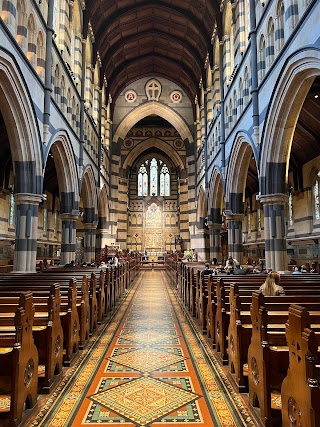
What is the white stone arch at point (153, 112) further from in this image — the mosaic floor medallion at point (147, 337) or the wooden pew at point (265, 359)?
the wooden pew at point (265, 359)

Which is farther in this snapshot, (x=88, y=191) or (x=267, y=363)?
(x=88, y=191)

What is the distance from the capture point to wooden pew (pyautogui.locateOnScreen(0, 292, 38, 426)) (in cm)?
345

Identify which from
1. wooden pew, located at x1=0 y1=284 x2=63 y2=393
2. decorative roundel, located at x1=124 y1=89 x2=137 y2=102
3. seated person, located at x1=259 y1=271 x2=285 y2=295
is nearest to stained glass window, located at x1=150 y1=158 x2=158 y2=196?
decorative roundel, located at x1=124 y1=89 x2=137 y2=102

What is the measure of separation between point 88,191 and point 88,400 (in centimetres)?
1892

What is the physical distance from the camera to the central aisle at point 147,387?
3.74 meters

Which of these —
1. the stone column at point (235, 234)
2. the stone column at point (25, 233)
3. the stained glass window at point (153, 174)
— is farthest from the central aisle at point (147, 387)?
the stained glass window at point (153, 174)

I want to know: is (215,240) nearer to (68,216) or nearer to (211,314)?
(68,216)

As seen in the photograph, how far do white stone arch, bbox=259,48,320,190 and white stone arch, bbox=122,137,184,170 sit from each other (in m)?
25.3

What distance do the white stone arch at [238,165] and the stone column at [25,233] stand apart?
8.63 m

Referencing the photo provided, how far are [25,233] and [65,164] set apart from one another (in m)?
5.44

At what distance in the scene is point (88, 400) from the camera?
418 cm

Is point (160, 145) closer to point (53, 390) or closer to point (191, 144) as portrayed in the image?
point (191, 144)

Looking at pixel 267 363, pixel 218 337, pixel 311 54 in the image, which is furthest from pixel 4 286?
pixel 311 54

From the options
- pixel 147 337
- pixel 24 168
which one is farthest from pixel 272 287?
pixel 24 168
